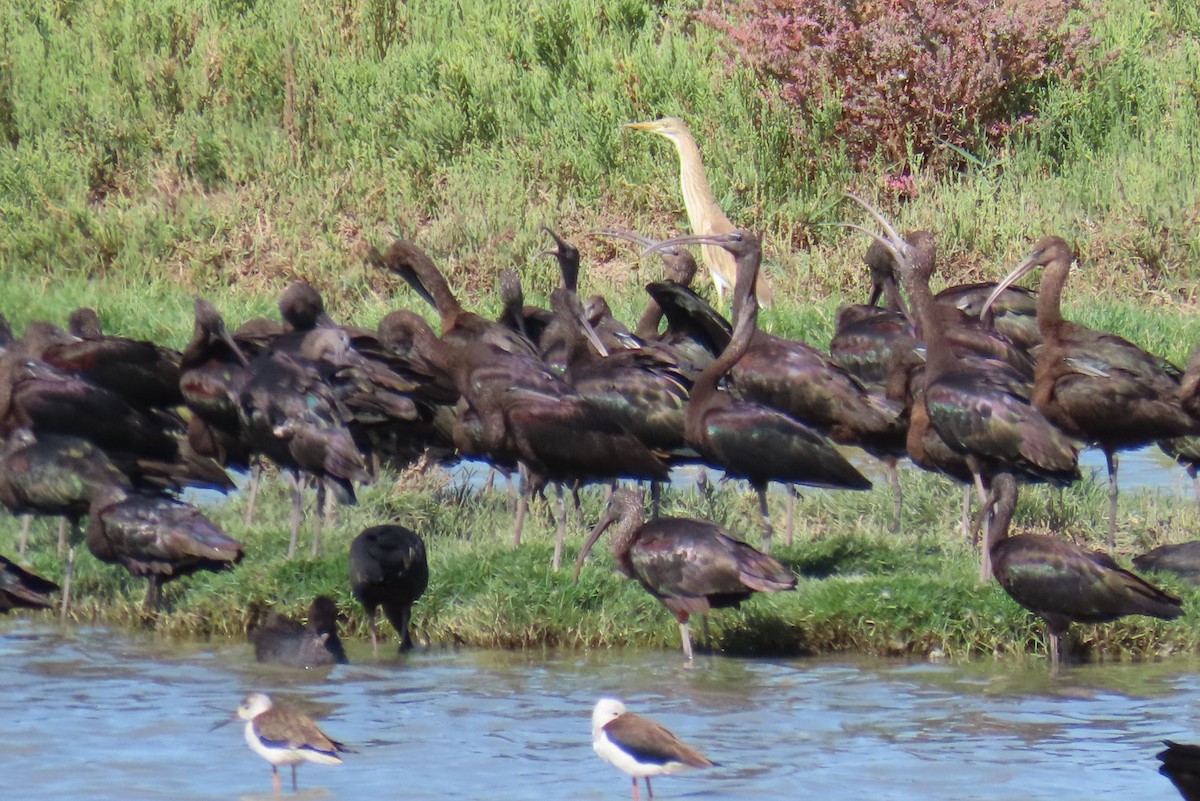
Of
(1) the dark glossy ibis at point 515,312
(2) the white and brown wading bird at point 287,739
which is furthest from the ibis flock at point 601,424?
(2) the white and brown wading bird at point 287,739

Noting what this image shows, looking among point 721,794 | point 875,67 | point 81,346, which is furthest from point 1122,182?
point 721,794

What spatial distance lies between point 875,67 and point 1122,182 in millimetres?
2554

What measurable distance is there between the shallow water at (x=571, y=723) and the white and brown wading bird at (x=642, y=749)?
1.52ft

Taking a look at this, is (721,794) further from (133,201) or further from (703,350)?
(133,201)

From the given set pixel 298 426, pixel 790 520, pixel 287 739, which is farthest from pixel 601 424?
pixel 287 739

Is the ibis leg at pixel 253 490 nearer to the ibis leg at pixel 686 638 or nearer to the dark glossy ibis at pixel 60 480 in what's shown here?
the dark glossy ibis at pixel 60 480

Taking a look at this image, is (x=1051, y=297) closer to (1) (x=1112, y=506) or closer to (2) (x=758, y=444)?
(1) (x=1112, y=506)

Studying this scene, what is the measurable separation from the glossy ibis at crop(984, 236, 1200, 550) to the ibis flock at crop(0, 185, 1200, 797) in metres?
0.02

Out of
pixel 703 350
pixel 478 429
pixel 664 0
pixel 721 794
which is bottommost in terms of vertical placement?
pixel 721 794

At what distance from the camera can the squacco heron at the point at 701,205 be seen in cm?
1714

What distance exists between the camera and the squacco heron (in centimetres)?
1714

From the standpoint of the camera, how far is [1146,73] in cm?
1983

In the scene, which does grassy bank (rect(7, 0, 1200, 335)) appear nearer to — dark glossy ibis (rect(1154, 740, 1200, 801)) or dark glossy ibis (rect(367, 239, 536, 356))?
dark glossy ibis (rect(367, 239, 536, 356))

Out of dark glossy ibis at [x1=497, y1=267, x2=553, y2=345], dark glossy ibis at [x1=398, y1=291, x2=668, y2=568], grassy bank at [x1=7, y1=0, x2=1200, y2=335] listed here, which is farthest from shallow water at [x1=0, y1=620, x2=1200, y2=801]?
grassy bank at [x1=7, y1=0, x2=1200, y2=335]
